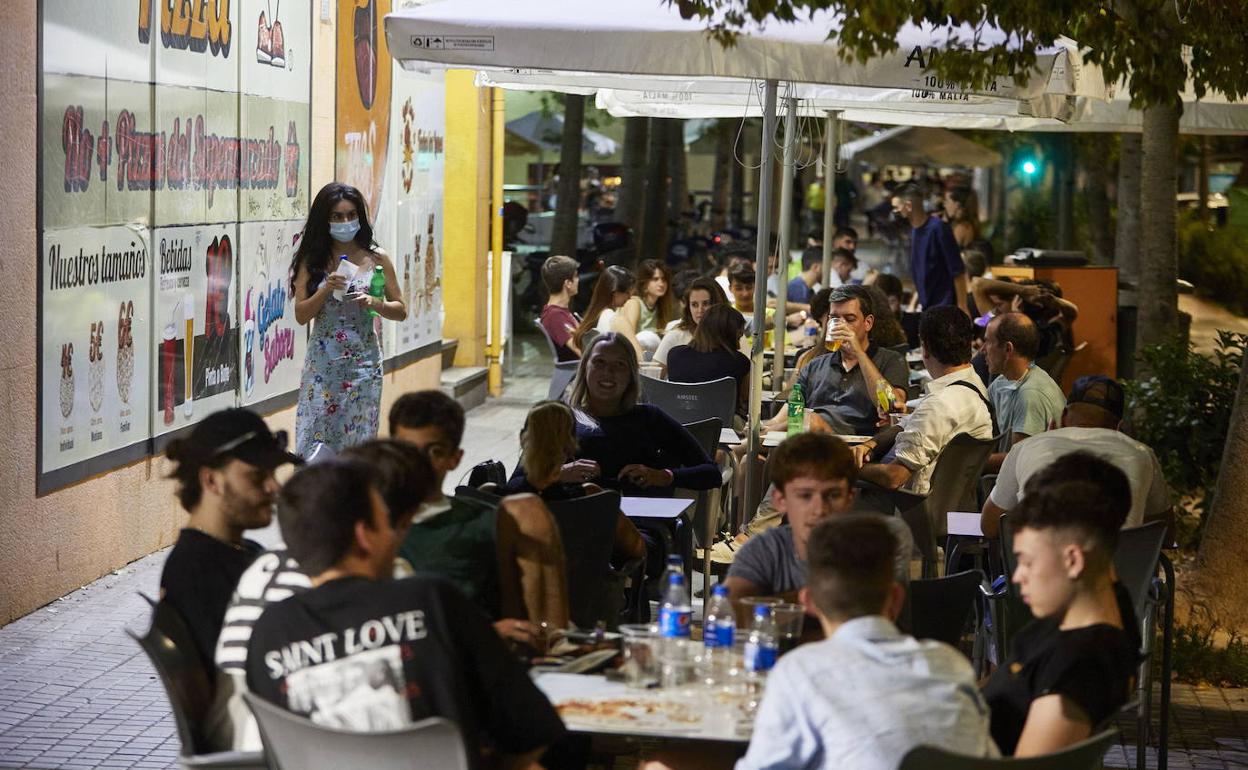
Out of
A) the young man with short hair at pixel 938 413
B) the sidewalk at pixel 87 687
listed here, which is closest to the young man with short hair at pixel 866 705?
the sidewalk at pixel 87 687

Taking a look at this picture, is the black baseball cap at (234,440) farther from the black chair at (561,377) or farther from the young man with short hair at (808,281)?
the young man with short hair at (808,281)

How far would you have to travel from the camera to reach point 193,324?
9.68 metres

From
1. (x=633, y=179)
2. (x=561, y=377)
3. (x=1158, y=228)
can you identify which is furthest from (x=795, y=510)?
(x=633, y=179)

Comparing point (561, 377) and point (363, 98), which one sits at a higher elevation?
point (363, 98)

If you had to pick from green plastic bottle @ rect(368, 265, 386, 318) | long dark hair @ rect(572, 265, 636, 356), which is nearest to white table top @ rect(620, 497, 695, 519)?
green plastic bottle @ rect(368, 265, 386, 318)

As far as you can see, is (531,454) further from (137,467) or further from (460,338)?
(460,338)

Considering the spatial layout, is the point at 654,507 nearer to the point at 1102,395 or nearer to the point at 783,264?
the point at 1102,395

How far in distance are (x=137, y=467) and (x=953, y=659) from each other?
639cm

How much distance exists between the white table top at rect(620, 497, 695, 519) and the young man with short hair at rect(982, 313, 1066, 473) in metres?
2.22

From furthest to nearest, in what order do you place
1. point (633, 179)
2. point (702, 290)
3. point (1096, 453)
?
point (633, 179) → point (702, 290) → point (1096, 453)

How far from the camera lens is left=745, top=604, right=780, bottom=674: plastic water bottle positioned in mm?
4402

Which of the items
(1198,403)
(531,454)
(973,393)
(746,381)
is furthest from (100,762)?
(1198,403)

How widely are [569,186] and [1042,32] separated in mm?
18457

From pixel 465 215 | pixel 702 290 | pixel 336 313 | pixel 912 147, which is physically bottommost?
pixel 336 313
